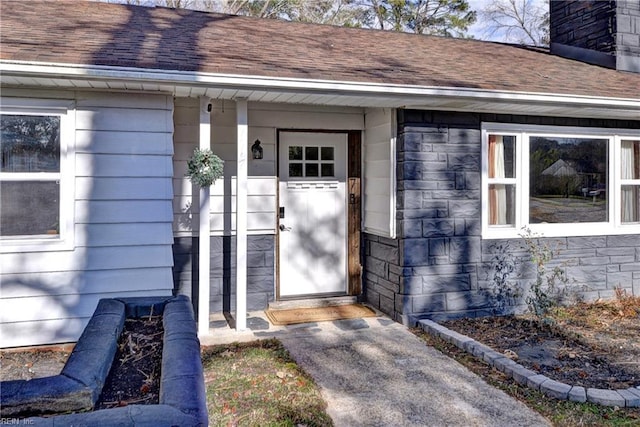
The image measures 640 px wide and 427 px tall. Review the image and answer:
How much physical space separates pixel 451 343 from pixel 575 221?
8.44 ft

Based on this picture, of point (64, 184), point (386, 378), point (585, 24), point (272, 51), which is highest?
point (585, 24)

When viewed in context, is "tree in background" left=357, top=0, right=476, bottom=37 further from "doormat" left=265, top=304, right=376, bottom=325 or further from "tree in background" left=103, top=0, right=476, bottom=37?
"doormat" left=265, top=304, right=376, bottom=325

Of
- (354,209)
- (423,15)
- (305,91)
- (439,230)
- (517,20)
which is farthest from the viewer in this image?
(517,20)

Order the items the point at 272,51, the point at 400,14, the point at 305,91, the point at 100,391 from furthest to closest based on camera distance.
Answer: the point at 400,14 → the point at 272,51 → the point at 305,91 → the point at 100,391

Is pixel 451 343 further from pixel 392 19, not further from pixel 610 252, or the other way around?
pixel 392 19

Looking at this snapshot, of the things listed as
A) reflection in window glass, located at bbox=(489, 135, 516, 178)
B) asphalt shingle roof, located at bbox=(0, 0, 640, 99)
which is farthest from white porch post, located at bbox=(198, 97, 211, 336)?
reflection in window glass, located at bbox=(489, 135, 516, 178)

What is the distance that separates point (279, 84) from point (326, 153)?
1715 millimetres

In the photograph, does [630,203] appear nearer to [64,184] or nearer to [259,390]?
[259,390]

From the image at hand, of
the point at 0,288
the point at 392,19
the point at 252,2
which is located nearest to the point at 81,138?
the point at 0,288

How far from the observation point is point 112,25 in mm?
5449

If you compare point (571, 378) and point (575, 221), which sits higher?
point (575, 221)

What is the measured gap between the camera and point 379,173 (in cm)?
558

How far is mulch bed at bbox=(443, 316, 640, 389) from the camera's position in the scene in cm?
368

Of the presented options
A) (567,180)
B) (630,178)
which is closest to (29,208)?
(567,180)
